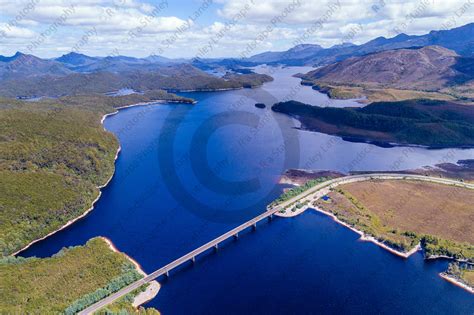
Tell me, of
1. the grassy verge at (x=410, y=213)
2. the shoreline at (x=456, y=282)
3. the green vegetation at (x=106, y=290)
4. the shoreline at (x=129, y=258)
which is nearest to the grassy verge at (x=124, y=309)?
the green vegetation at (x=106, y=290)

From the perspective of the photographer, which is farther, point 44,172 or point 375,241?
point 44,172

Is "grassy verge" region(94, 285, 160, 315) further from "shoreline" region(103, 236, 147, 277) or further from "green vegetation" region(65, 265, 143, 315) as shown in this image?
"shoreline" region(103, 236, 147, 277)

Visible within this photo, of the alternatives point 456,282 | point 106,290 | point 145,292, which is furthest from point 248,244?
point 456,282

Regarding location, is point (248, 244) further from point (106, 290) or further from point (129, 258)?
point (106, 290)

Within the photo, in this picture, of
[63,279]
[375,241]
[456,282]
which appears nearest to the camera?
[63,279]

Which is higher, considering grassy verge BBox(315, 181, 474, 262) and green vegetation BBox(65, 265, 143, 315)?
green vegetation BBox(65, 265, 143, 315)

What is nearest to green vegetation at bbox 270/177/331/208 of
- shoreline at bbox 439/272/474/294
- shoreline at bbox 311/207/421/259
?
shoreline at bbox 311/207/421/259
